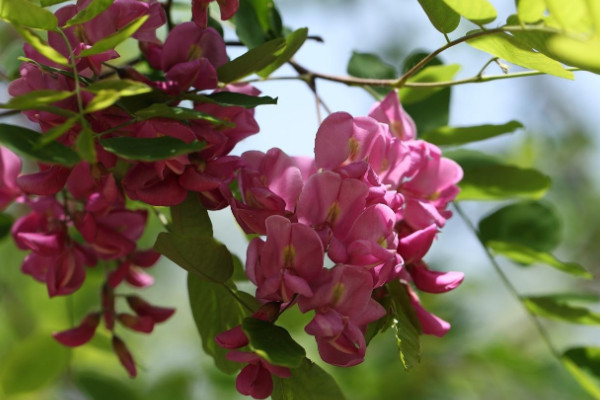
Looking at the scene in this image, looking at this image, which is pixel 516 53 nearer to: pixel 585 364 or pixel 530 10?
pixel 530 10

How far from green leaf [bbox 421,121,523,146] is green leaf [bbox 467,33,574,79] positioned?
0.82 ft

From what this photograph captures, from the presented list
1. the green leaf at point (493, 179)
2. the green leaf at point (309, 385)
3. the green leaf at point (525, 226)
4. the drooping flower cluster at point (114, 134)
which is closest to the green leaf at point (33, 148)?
the drooping flower cluster at point (114, 134)

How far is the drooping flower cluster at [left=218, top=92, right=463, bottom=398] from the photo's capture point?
652 millimetres

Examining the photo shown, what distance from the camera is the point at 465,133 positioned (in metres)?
0.94

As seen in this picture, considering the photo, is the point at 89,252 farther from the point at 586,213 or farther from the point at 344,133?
the point at 586,213

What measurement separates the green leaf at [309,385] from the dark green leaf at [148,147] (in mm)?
211

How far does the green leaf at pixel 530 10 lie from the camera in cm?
61

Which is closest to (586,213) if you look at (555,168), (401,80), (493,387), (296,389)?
(555,168)

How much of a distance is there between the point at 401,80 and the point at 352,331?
29 cm

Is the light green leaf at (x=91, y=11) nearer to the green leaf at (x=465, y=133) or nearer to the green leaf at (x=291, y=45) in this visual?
the green leaf at (x=291, y=45)

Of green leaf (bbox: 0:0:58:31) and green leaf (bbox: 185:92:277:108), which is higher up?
green leaf (bbox: 0:0:58:31)

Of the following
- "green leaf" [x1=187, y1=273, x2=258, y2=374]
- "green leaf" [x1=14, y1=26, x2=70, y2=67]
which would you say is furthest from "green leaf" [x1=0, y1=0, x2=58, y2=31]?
"green leaf" [x1=187, y1=273, x2=258, y2=374]

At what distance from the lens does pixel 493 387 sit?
1.96m

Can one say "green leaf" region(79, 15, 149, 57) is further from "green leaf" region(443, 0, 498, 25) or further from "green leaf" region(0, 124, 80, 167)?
"green leaf" region(443, 0, 498, 25)
